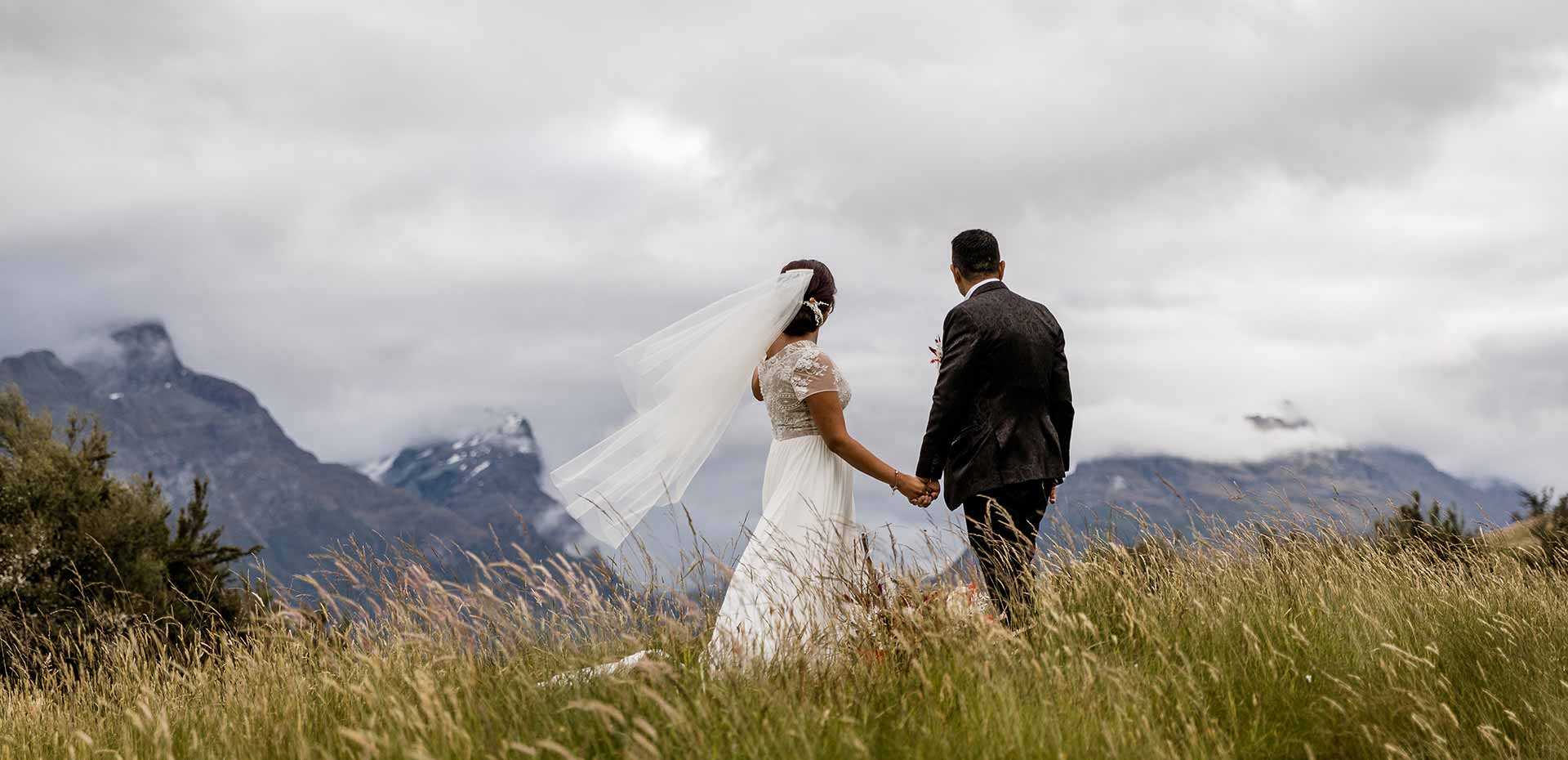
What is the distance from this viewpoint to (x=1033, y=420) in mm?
7020

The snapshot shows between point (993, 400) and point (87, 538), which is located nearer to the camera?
point (993, 400)

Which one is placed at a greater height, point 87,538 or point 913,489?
point 913,489

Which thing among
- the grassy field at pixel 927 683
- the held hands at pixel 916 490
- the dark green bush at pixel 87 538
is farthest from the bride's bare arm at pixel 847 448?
the dark green bush at pixel 87 538

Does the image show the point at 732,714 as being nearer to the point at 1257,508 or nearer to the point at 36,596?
the point at 1257,508

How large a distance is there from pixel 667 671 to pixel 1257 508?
578 centimetres

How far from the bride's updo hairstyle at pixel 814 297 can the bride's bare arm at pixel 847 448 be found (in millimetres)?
558

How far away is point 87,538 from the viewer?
18328 millimetres

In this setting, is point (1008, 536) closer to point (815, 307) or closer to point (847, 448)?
point (847, 448)

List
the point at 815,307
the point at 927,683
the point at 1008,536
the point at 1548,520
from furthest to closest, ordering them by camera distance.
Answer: the point at 1548,520 → the point at 815,307 → the point at 1008,536 → the point at 927,683

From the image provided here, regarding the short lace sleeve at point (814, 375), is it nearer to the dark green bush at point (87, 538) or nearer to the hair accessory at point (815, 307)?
the hair accessory at point (815, 307)

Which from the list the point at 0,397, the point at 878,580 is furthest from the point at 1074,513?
the point at 0,397

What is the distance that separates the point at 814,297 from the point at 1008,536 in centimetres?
196

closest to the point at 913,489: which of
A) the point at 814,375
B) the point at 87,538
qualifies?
the point at 814,375

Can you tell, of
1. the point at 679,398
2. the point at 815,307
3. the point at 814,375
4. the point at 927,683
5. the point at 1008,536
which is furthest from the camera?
the point at 679,398
